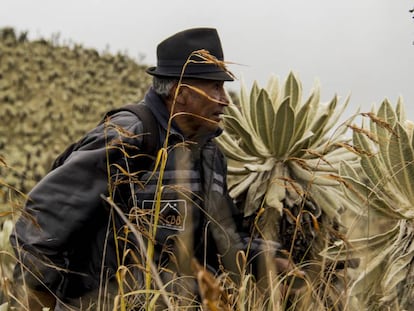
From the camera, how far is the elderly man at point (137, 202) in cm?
302

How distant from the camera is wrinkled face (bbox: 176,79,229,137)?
133 inches

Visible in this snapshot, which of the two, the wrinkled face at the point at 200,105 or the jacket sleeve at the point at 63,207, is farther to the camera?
the wrinkled face at the point at 200,105

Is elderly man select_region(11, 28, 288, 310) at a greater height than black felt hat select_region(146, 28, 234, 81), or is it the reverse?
black felt hat select_region(146, 28, 234, 81)

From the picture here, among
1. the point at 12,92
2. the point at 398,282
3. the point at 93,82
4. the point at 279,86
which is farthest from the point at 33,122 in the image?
the point at 398,282

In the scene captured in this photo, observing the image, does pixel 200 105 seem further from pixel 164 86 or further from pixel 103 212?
pixel 103 212

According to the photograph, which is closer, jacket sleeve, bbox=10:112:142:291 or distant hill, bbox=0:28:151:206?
jacket sleeve, bbox=10:112:142:291

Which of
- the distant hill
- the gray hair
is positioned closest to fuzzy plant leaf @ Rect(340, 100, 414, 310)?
the gray hair

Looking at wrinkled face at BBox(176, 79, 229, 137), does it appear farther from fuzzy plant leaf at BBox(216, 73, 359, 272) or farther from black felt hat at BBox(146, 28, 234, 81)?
fuzzy plant leaf at BBox(216, 73, 359, 272)

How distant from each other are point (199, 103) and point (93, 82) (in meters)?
14.3

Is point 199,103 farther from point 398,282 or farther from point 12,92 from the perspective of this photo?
point 12,92

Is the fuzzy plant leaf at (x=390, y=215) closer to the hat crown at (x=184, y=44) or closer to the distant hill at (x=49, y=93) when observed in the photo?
the hat crown at (x=184, y=44)

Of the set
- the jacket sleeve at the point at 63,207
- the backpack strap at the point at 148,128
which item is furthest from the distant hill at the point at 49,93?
the jacket sleeve at the point at 63,207

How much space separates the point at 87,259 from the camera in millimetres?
3262

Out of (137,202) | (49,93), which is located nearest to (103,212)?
(137,202)
